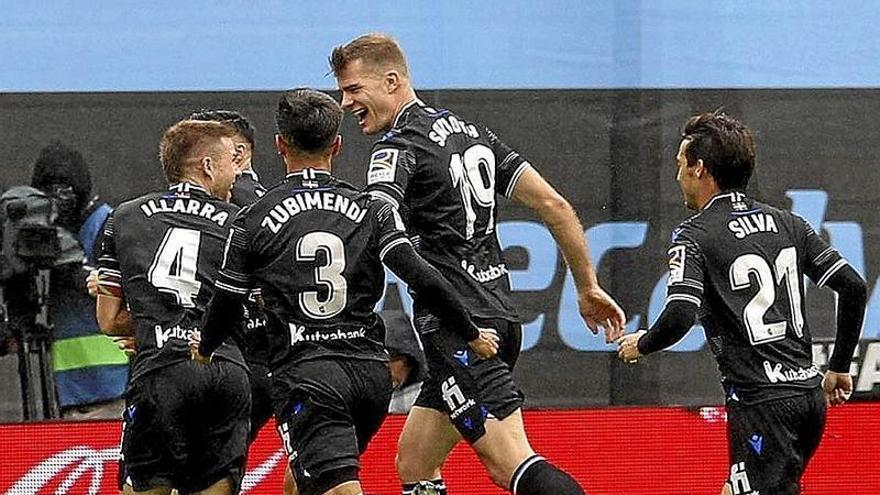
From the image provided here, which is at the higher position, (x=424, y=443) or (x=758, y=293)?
(x=758, y=293)

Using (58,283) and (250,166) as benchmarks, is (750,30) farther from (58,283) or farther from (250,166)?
(58,283)

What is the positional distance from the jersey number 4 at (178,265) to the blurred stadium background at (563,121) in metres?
1.37

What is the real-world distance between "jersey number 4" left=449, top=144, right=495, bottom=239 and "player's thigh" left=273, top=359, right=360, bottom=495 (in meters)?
0.76

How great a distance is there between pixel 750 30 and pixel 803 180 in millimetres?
659

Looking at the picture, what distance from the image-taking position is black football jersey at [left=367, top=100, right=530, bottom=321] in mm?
5516

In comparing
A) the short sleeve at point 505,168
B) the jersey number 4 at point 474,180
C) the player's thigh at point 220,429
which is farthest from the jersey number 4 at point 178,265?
the short sleeve at point 505,168

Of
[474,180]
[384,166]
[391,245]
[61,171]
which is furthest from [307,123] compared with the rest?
[61,171]

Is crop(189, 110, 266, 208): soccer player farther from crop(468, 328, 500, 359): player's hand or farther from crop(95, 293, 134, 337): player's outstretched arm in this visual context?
crop(468, 328, 500, 359): player's hand

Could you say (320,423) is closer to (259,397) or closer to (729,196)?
(729,196)

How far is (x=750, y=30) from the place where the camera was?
7367 millimetres

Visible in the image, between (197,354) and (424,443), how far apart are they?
0.85 m

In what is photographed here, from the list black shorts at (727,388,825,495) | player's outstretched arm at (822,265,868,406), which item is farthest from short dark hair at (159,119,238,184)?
player's outstretched arm at (822,265,868,406)

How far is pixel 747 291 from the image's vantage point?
5.36 meters

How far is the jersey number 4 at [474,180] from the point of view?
555cm
